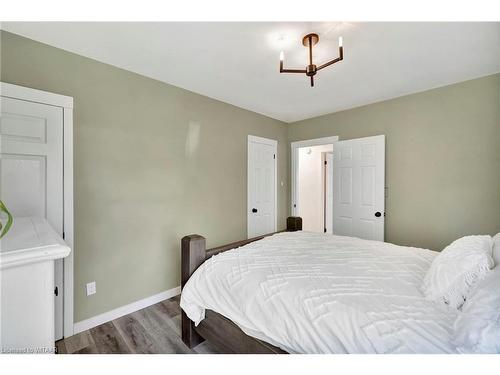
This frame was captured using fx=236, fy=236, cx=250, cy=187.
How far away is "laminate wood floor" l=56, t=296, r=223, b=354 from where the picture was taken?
72.6 inches

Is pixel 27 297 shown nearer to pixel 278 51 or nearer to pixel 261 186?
pixel 278 51

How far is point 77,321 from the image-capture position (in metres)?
2.10

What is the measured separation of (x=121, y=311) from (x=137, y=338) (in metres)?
0.49

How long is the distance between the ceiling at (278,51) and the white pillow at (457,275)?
160 centimetres

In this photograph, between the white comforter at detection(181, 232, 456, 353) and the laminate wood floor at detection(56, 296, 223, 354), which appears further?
the laminate wood floor at detection(56, 296, 223, 354)

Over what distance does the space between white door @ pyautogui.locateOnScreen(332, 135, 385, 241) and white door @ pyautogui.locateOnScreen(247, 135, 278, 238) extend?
1.03 metres

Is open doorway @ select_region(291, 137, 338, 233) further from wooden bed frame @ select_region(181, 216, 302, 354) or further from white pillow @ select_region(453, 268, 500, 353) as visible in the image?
white pillow @ select_region(453, 268, 500, 353)

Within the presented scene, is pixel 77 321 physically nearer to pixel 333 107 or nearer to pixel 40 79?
pixel 40 79

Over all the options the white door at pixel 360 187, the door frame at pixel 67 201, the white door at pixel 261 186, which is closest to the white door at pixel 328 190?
the white door at pixel 360 187

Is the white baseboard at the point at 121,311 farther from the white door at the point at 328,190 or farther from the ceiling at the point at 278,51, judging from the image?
the white door at the point at 328,190

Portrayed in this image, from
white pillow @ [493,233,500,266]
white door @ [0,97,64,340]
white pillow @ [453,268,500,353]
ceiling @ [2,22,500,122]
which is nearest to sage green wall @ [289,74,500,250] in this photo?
ceiling @ [2,22,500,122]

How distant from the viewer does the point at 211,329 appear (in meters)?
1.65

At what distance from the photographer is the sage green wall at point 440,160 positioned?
2.50 meters

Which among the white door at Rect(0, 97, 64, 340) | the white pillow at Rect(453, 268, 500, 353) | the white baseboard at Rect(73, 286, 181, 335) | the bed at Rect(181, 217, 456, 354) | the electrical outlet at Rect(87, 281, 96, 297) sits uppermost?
the white door at Rect(0, 97, 64, 340)
